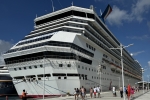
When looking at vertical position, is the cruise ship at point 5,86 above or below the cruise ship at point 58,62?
below

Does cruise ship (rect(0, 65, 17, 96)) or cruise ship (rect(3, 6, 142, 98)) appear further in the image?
cruise ship (rect(0, 65, 17, 96))

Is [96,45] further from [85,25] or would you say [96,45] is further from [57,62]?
[57,62]

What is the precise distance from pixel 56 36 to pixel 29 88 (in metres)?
8.96

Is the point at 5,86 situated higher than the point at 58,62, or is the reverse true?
the point at 58,62

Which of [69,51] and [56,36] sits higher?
[56,36]

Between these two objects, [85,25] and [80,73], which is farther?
[85,25]

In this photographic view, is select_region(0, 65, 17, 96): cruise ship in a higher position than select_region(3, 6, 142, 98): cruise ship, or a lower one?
lower

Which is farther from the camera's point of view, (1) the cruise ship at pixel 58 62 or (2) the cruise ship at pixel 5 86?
(2) the cruise ship at pixel 5 86

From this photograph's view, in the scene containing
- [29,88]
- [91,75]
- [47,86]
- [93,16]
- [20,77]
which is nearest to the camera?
[47,86]

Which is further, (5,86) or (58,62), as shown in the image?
(5,86)

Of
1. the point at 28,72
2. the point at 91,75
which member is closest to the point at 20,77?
the point at 28,72

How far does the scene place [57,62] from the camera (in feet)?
88.4

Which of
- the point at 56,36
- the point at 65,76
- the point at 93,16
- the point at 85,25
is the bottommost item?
the point at 65,76

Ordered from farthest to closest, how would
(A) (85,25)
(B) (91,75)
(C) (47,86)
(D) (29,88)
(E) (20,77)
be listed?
1. (A) (85,25)
2. (B) (91,75)
3. (E) (20,77)
4. (D) (29,88)
5. (C) (47,86)
